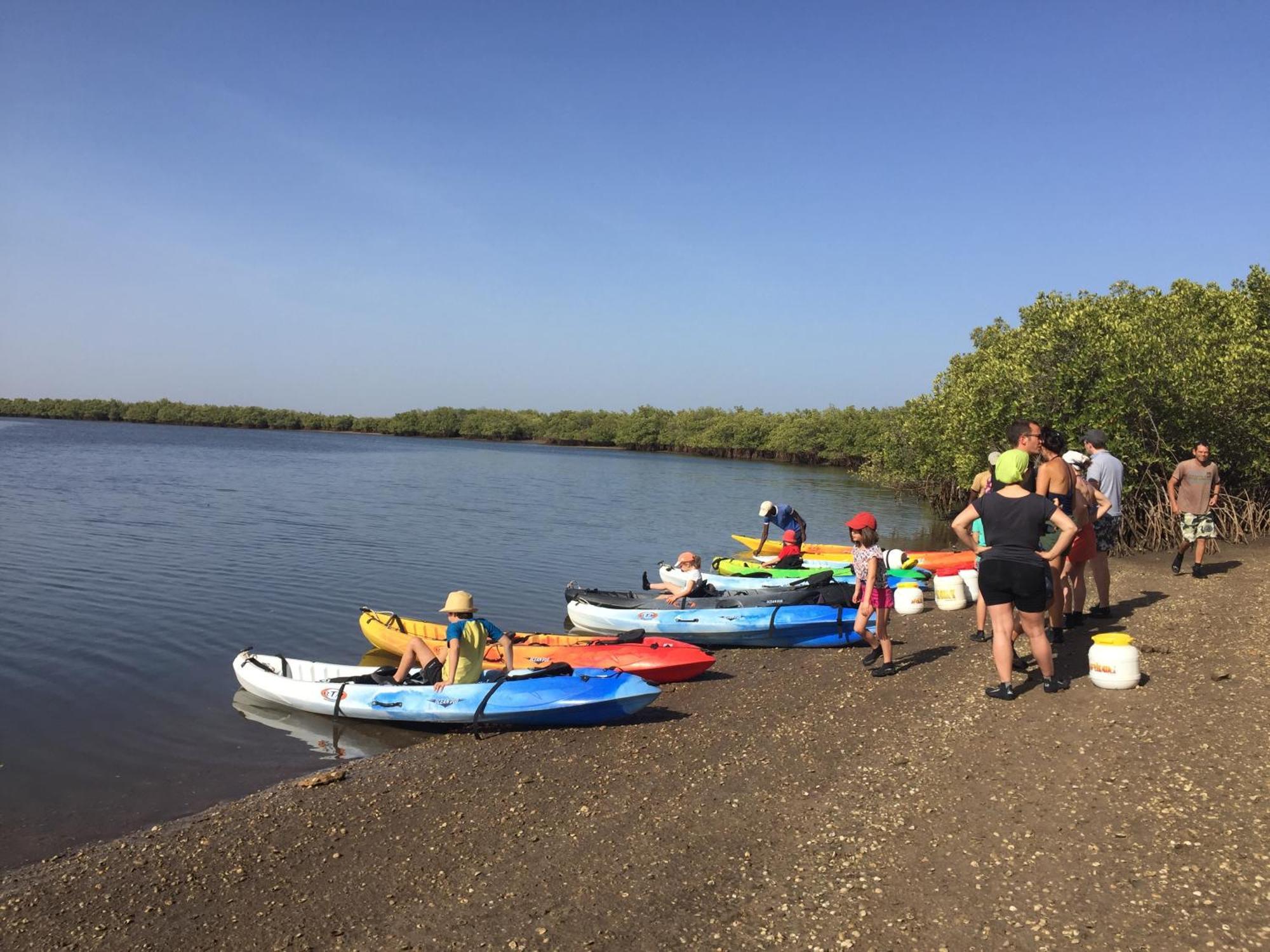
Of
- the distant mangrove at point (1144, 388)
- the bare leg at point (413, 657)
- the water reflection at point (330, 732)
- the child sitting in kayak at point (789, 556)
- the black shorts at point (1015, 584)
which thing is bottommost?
the water reflection at point (330, 732)

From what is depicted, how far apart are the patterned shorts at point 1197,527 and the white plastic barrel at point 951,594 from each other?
134 inches

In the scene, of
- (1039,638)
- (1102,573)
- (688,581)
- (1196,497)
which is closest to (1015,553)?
(1039,638)

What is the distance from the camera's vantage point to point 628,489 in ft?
154

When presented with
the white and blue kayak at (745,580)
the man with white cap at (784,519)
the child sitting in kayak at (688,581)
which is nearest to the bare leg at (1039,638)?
the child sitting in kayak at (688,581)

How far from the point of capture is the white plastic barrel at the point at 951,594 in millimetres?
13352

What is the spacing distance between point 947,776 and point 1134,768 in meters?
1.27

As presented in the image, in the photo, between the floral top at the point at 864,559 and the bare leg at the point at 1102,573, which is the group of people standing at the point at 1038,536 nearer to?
the bare leg at the point at 1102,573

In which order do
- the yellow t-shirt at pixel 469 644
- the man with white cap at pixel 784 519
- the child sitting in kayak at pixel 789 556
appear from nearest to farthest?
the yellow t-shirt at pixel 469 644 → the child sitting in kayak at pixel 789 556 → the man with white cap at pixel 784 519

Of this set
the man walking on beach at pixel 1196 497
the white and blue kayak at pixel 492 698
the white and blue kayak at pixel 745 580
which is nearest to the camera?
the white and blue kayak at pixel 492 698

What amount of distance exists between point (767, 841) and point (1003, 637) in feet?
10.0

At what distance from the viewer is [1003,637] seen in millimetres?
7207

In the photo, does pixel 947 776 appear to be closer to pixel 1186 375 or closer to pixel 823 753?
pixel 823 753

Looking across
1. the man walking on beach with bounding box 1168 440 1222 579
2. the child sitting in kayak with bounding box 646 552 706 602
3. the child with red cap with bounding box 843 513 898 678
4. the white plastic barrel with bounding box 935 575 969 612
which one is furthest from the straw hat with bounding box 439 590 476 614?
the man walking on beach with bounding box 1168 440 1222 579

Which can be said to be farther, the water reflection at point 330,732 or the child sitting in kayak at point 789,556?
the child sitting in kayak at point 789,556
